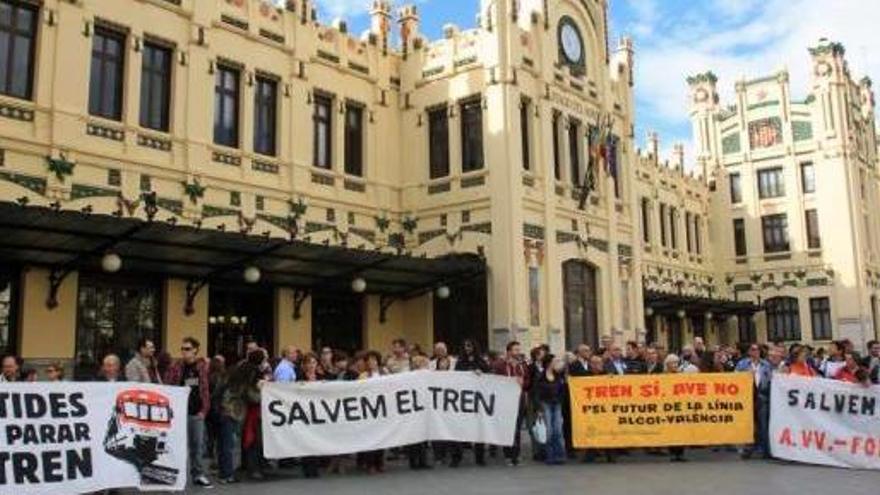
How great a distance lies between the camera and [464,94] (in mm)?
25484

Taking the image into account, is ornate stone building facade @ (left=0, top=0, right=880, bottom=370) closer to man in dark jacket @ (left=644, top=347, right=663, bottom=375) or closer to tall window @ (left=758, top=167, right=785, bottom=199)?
man in dark jacket @ (left=644, top=347, right=663, bottom=375)

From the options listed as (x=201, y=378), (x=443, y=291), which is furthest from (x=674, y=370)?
(x=443, y=291)

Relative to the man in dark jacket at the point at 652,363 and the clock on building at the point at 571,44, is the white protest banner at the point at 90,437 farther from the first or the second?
the clock on building at the point at 571,44

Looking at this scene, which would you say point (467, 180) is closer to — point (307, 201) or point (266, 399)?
point (307, 201)

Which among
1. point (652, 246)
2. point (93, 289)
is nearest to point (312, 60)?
point (93, 289)

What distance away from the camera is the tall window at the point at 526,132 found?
25469mm

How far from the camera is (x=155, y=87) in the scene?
20578 millimetres

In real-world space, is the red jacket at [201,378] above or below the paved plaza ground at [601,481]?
above

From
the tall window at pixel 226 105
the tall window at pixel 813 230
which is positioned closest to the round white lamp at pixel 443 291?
the tall window at pixel 226 105

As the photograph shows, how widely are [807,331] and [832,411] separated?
30.3 meters

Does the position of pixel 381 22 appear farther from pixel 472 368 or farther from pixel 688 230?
pixel 688 230

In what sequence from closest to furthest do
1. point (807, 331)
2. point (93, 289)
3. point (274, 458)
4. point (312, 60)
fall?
1. point (274, 458)
2. point (93, 289)
3. point (312, 60)
4. point (807, 331)

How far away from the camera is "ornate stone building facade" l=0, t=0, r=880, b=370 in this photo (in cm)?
1794

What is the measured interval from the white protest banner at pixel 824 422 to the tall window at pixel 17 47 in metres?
14.8
